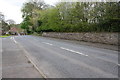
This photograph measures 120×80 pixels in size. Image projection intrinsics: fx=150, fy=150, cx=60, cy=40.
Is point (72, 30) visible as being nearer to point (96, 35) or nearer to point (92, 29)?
point (92, 29)

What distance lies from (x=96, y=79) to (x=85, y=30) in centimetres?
1825

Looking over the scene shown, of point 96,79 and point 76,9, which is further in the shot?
point 76,9

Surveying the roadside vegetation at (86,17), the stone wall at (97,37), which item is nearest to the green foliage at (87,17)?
the roadside vegetation at (86,17)

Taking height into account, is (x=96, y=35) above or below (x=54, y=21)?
below

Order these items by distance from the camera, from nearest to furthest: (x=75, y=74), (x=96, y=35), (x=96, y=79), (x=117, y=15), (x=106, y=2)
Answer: (x=96, y=79)
(x=75, y=74)
(x=117, y=15)
(x=106, y=2)
(x=96, y=35)

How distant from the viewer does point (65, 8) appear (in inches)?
1117

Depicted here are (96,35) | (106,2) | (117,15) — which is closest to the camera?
(117,15)

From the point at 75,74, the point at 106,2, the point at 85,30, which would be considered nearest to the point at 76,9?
the point at 85,30

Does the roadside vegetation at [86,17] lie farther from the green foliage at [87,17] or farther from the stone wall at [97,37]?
the stone wall at [97,37]

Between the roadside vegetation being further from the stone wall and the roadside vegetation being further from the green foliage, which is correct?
the stone wall

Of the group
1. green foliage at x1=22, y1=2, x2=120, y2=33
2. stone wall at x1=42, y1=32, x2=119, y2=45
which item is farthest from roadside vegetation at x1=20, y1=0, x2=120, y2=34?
stone wall at x1=42, y1=32, x2=119, y2=45

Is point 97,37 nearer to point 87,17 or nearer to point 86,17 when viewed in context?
point 87,17

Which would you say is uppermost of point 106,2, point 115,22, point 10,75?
point 106,2

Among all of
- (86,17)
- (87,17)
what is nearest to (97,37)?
(87,17)
